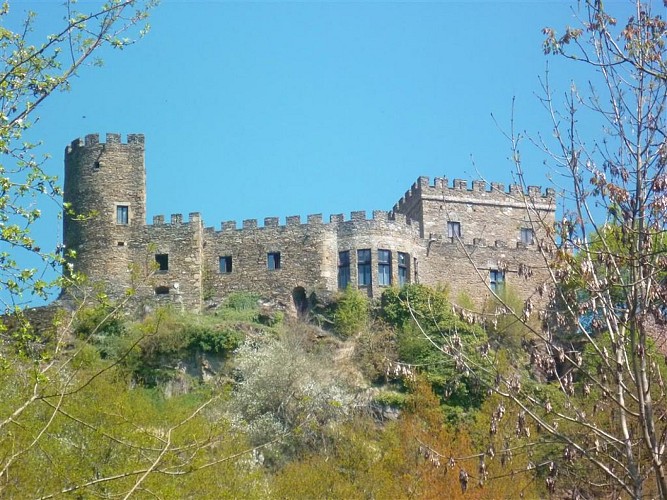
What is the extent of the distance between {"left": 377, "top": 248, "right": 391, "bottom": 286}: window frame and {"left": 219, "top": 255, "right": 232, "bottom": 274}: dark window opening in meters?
5.36

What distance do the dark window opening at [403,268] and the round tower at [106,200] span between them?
941 centimetres

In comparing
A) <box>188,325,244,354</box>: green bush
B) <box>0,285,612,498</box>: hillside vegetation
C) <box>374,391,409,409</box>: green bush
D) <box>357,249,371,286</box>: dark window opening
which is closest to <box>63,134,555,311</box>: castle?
<box>357,249,371,286</box>: dark window opening

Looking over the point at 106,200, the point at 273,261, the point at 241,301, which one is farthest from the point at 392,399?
the point at 106,200

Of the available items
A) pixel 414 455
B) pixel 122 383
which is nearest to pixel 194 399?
pixel 122 383

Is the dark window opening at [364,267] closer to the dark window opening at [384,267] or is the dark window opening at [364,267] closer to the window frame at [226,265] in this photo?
the dark window opening at [384,267]

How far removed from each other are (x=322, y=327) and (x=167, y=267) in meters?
6.26

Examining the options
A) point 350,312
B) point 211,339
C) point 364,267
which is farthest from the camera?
point 364,267

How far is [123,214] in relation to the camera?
4256cm

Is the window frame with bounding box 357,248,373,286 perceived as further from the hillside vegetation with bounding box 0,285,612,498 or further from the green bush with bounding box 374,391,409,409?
the green bush with bounding box 374,391,409,409

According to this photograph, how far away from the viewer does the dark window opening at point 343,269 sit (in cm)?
4072

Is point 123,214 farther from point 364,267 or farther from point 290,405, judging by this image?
point 290,405

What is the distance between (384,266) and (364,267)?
2.31 ft

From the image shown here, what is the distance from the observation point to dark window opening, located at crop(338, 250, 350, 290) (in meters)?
40.7

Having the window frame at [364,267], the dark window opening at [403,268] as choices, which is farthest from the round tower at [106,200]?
the dark window opening at [403,268]
